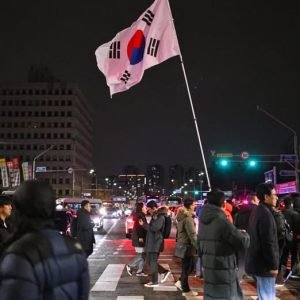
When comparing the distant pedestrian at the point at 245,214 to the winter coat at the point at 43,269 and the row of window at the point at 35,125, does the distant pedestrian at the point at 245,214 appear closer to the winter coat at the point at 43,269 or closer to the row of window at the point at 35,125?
the winter coat at the point at 43,269

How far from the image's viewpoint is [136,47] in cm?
1273

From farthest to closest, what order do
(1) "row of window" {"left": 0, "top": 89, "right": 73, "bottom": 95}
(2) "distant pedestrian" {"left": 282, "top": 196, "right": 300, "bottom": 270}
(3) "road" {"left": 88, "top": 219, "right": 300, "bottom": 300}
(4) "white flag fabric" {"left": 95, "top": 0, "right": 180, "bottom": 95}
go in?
(1) "row of window" {"left": 0, "top": 89, "right": 73, "bottom": 95} < (4) "white flag fabric" {"left": 95, "top": 0, "right": 180, "bottom": 95} < (2) "distant pedestrian" {"left": 282, "top": 196, "right": 300, "bottom": 270} < (3) "road" {"left": 88, "top": 219, "right": 300, "bottom": 300}

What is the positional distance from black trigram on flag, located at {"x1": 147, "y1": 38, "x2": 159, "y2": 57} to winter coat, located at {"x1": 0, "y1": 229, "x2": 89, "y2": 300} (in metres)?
9.88

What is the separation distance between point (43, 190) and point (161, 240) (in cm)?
936

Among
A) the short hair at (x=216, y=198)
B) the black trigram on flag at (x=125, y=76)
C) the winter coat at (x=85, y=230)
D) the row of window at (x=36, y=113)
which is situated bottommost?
the winter coat at (x=85, y=230)

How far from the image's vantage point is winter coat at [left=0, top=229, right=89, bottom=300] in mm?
2680

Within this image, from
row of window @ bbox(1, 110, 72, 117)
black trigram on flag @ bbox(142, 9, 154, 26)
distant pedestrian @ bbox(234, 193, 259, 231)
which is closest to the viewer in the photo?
distant pedestrian @ bbox(234, 193, 259, 231)

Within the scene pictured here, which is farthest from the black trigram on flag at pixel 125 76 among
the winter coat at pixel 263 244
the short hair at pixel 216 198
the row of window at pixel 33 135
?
the row of window at pixel 33 135

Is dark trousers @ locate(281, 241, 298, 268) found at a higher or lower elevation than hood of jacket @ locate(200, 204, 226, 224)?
lower

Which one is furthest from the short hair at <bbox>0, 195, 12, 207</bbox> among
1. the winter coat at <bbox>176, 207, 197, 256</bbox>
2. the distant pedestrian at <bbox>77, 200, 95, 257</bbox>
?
the distant pedestrian at <bbox>77, 200, 95, 257</bbox>

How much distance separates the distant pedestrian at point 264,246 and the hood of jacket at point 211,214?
2.06ft

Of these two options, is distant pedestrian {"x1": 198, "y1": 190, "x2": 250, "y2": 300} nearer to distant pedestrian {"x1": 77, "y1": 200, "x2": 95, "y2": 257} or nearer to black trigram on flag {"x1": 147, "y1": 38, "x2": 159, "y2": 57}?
black trigram on flag {"x1": 147, "y1": 38, "x2": 159, "y2": 57}

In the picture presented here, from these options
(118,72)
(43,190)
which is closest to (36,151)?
(118,72)

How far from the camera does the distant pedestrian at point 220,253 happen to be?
20.6ft
